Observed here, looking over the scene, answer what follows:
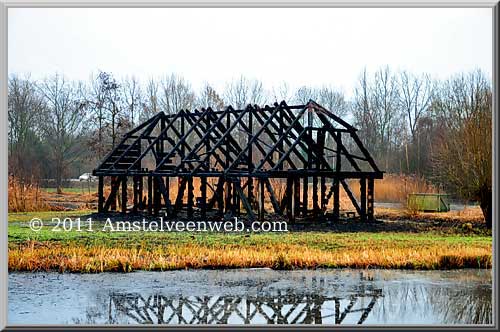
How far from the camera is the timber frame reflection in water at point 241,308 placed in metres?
11.6

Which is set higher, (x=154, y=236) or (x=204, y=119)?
(x=204, y=119)

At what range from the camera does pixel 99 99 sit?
1294 inches

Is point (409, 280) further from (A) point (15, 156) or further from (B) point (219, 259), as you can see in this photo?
(A) point (15, 156)

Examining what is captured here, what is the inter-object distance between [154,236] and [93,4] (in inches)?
359

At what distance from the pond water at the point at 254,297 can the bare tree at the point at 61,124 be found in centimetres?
1112

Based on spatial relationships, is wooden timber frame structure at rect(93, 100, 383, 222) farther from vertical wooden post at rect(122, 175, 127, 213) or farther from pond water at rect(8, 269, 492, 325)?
pond water at rect(8, 269, 492, 325)

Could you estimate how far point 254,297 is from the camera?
12.8m

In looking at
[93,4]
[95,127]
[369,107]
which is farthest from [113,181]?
[93,4]

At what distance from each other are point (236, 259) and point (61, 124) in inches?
572

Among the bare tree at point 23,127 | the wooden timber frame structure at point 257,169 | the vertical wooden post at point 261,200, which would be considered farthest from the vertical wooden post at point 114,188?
the vertical wooden post at point 261,200

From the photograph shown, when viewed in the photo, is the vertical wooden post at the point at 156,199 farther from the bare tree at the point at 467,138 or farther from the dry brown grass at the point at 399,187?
the bare tree at the point at 467,138

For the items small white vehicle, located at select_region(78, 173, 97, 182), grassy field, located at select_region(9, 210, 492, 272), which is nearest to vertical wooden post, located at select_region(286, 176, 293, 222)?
grassy field, located at select_region(9, 210, 492, 272)

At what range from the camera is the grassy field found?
15.3 m

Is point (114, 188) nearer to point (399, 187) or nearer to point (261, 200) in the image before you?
point (261, 200)
